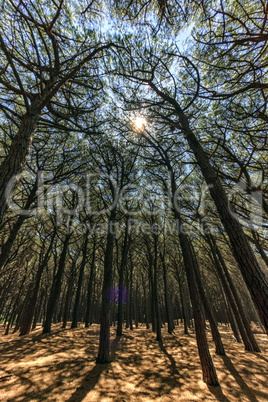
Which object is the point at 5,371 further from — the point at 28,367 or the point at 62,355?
the point at 62,355

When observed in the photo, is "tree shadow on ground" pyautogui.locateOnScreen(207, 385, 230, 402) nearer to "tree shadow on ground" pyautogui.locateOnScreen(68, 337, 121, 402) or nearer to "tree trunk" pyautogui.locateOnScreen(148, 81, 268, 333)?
"tree shadow on ground" pyautogui.locateOnScreen(68, 337, 121, 402)

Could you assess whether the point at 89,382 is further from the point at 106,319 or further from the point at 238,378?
the point at 238,378

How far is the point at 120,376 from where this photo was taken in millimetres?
Answer: 5148

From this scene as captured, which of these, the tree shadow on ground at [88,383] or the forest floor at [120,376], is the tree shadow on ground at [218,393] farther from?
the tree shadow on ground at [88,383]

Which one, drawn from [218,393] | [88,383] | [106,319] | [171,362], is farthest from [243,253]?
[171,362]

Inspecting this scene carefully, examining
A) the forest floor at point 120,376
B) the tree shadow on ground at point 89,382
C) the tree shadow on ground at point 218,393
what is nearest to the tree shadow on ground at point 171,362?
the forest floor at point 120,376

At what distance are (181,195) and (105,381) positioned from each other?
9.15 m

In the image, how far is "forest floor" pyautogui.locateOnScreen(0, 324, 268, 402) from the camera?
4129mm

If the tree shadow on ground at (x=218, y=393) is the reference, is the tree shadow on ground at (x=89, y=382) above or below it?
above

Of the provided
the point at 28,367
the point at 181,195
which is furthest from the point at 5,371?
the point at 181,195

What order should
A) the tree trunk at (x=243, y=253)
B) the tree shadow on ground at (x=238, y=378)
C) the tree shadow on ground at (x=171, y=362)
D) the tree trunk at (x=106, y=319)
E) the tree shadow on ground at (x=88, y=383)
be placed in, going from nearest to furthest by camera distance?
the tree trunk at (x=243, y=253)
the tree shadow on ground at (x=88, y=383)
the tree shadow on ground at (x=238, y=378)
the tree shadow on ground at (x=171, y=362)
the tree trunk at (x=106, y=319)

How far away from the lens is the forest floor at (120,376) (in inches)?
163

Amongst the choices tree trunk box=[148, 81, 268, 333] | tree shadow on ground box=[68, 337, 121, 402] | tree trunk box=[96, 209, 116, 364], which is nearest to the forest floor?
tree shadow on ground box=[68, 337, 121, 402]

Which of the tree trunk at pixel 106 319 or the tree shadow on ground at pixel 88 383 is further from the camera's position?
the tree trunk at pixel 106 319
